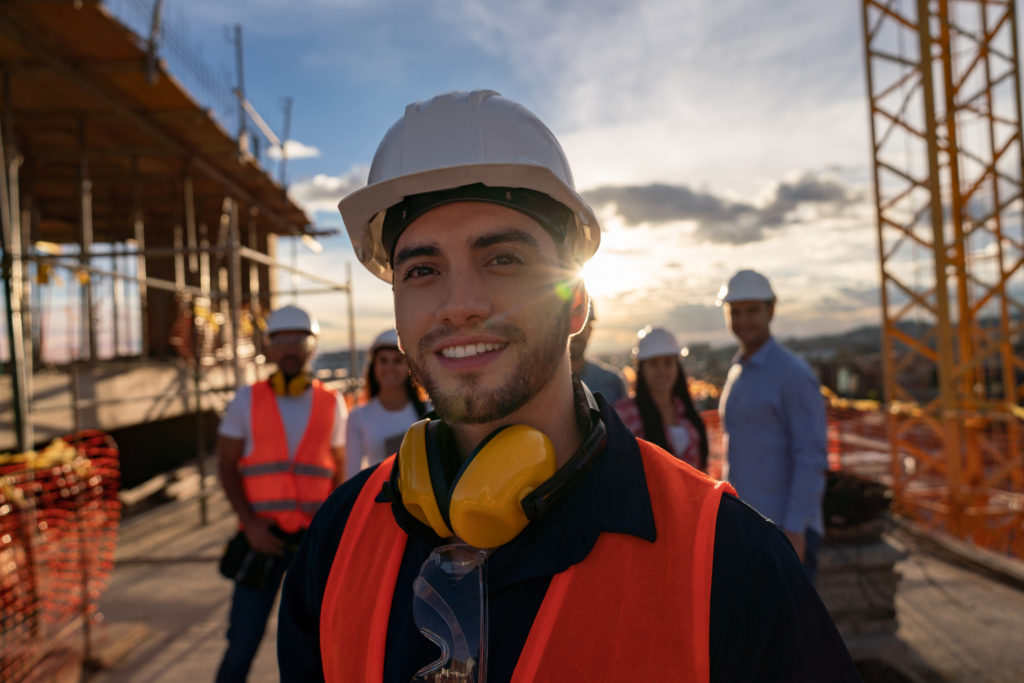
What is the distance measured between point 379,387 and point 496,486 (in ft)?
11.4

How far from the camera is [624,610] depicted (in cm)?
111

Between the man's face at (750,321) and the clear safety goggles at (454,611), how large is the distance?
3284mm

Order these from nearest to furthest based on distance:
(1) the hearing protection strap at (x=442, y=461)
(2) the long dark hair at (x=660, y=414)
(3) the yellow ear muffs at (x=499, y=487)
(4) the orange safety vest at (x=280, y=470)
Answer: (3) the yellow ear muffs at (x=499, y=487) → (1) the hearing protection strap at (x=442, y=461) → (4) the orange safety vest at (x=280, y=470) → (2) the long dark hair at (x=660, y=414)

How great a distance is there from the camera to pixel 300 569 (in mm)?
1574

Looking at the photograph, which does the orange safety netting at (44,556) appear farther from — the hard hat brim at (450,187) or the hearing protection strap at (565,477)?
the hearing protection strap at (565,477)

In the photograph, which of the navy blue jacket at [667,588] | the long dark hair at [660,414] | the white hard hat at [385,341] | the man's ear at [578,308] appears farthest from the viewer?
the white hard hat at [385,341]

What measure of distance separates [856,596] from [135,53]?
34.6 ft

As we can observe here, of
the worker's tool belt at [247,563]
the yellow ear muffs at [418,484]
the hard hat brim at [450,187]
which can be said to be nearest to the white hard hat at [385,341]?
the worker's tool belt at [247,563]

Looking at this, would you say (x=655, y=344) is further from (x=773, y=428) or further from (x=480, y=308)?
(x=480, y=308)

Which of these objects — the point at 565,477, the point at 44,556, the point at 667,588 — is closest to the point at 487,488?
the point at 565,477

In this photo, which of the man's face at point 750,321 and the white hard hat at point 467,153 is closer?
the white hard hat at point 467,153

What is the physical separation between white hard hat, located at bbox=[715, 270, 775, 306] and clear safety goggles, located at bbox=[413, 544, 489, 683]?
132 inches

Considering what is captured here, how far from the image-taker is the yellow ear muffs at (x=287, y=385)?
13.4ft

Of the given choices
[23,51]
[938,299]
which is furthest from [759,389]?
[23,51]
